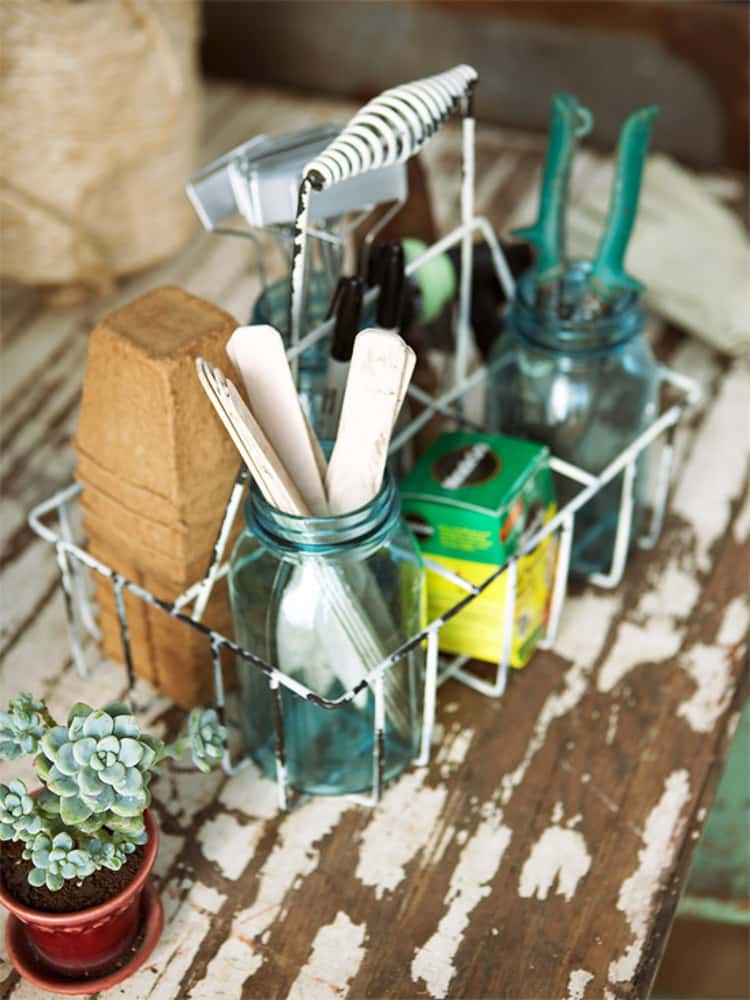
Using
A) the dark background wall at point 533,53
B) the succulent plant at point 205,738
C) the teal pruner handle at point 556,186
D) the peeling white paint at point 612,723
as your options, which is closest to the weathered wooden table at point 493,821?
the peeling white paint at point 612,723

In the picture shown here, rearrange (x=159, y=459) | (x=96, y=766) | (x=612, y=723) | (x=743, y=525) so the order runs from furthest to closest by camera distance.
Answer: (x=743, y=525) < (x=612, y=723) < (x=159, y=459) < (x=96, y=766)

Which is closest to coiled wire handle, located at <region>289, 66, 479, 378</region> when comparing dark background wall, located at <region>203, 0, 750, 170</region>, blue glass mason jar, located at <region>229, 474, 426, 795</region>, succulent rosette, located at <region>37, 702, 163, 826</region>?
blue glass mason jar, located at <region>229, 474, 426, 795</region>

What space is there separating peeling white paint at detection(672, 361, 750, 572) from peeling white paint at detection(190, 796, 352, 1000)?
312mm

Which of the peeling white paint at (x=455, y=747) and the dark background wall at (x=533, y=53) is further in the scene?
the dark background wall at (x=533, y=53)

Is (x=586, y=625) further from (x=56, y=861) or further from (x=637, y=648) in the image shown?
(x=56, y=861)

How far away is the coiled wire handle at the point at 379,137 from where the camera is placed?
559 mm

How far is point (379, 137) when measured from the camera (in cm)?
58

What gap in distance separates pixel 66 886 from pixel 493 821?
8.9 inches

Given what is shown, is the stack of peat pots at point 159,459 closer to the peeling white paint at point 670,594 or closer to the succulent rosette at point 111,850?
the succulent rosette at point 111,850

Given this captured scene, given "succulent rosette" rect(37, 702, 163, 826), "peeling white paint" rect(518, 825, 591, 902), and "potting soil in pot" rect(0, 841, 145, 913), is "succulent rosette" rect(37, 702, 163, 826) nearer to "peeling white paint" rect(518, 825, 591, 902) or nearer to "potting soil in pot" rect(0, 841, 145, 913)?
"potting soil in pot" rect(0, 841, 145, 913)

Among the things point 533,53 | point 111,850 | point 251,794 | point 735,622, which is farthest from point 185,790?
point 533,53

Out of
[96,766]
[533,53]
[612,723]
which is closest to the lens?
[96,766]

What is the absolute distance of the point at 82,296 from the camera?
1.06 metres

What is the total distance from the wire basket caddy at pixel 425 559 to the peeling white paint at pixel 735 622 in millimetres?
67
